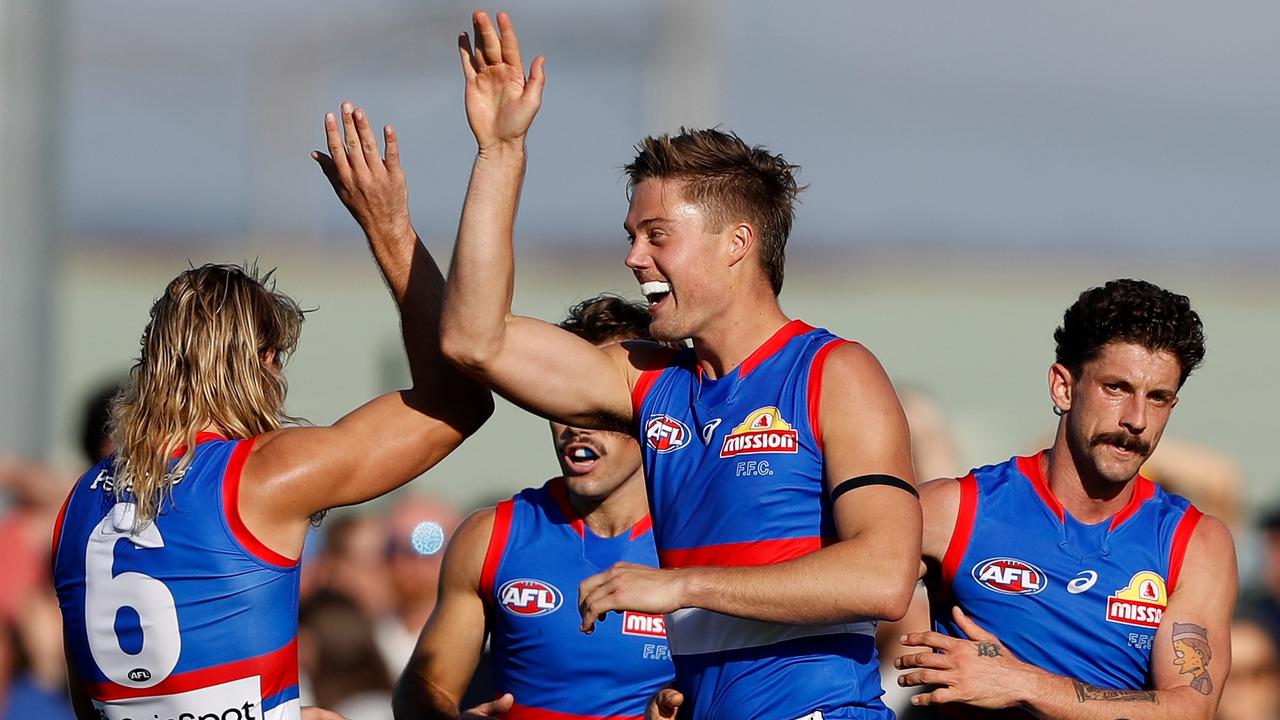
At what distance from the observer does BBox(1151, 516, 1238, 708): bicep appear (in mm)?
4762

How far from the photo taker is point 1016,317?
20.9 metres

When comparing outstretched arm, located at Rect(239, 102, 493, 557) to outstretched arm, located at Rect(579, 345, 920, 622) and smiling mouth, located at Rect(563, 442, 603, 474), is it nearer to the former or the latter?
smiling mouth, located at Rect(563, 442, 603, 474)

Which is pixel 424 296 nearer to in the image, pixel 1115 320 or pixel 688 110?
pixel 1115 320

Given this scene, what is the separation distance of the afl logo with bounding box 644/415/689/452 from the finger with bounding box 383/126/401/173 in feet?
3.65

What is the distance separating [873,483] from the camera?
4289 millimetres

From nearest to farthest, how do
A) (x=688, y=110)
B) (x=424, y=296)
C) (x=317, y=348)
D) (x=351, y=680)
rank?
1. (x=424, y=296)
2. (x=351, y=680)
3. (x=317, y=348)
4. (x=688, y=110)

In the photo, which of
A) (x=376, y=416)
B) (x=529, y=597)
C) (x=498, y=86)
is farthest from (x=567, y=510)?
(x=498, y=86)

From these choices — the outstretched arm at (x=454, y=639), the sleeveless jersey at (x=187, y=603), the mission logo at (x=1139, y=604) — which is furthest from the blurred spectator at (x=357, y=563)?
the mission logo at (x=1139, y=604)

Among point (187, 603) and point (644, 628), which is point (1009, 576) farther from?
point (187, 603)

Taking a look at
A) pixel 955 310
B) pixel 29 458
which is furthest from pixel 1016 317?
pixel 29 458

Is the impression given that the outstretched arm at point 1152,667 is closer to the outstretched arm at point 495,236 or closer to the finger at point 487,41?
the outstretched arm at point 495,236

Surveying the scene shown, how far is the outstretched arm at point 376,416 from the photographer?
4355 mm

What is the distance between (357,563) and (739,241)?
705 cm

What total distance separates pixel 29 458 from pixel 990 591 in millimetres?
6637
